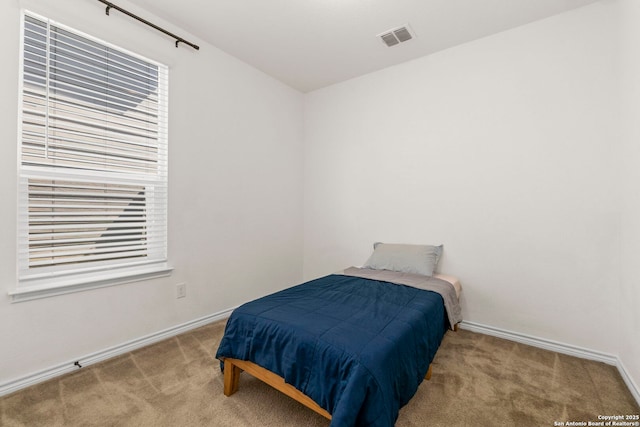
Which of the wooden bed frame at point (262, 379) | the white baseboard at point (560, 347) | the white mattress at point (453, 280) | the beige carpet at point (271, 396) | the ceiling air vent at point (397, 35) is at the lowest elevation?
the beige carpet at point (271, 396)

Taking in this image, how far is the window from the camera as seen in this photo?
5.98ft

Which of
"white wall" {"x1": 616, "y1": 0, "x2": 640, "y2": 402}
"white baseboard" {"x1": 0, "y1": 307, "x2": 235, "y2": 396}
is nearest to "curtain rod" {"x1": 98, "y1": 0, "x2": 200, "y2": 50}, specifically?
"white baseboard" {"x1": 0, "y1": 307, "x2": 235, "y2": 396}

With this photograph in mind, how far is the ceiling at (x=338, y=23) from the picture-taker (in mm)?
2227

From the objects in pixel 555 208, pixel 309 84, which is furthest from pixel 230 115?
pixel 555 208

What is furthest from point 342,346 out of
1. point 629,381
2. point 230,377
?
point 629,381

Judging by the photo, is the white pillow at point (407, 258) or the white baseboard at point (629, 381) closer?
the white baseboard at point (629, 381)

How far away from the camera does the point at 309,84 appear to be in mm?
3627

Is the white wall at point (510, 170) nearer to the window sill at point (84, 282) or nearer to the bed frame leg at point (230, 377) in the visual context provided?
the bed frame leg at point (230, 377)

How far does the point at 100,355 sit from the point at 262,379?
137cm

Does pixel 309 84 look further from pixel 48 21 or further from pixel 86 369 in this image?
pixel 86 369

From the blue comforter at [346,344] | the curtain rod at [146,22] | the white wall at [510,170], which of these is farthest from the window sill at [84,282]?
the white wall at [510,170]

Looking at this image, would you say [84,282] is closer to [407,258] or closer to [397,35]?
[407,258]

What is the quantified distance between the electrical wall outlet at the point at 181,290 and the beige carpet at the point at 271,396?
0.50 m

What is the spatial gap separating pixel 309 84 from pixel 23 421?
3742 mm
